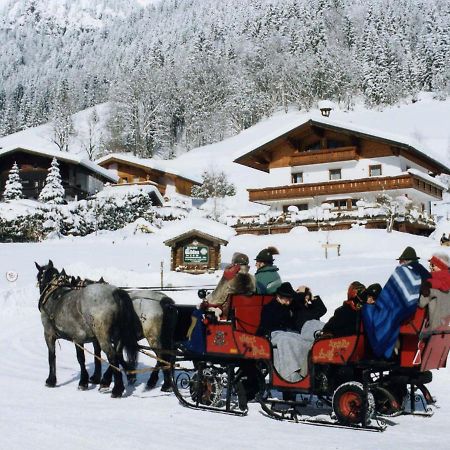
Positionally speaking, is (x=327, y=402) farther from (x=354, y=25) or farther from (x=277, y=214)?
(x=354, y=25)

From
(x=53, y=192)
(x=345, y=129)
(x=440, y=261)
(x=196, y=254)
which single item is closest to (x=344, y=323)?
(x=440, y=261)

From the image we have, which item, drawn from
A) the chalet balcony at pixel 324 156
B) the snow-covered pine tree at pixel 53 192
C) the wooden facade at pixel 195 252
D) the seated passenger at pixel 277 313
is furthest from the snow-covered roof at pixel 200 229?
the snow-covered pine tree at pixel 53 192

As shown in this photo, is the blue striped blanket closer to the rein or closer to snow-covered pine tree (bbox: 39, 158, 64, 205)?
the rein

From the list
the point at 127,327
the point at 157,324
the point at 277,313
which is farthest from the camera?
the point at 157,324

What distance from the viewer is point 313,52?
128 meters

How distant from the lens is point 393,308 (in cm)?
733

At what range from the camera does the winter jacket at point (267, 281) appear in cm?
988

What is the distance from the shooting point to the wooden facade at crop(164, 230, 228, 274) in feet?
85.6

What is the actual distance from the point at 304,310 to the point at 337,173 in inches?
1493

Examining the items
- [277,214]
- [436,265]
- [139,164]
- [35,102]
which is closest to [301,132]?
[277,214]

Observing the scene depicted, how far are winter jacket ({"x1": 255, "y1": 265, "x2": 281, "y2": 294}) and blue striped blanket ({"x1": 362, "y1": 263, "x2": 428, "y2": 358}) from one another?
2522mm

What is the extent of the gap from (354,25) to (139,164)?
312 ft

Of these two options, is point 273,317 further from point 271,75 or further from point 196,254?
point 271,75

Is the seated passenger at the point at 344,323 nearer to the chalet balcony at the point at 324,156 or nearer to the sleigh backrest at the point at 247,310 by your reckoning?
the sleigh backrest at the point at 247,310
